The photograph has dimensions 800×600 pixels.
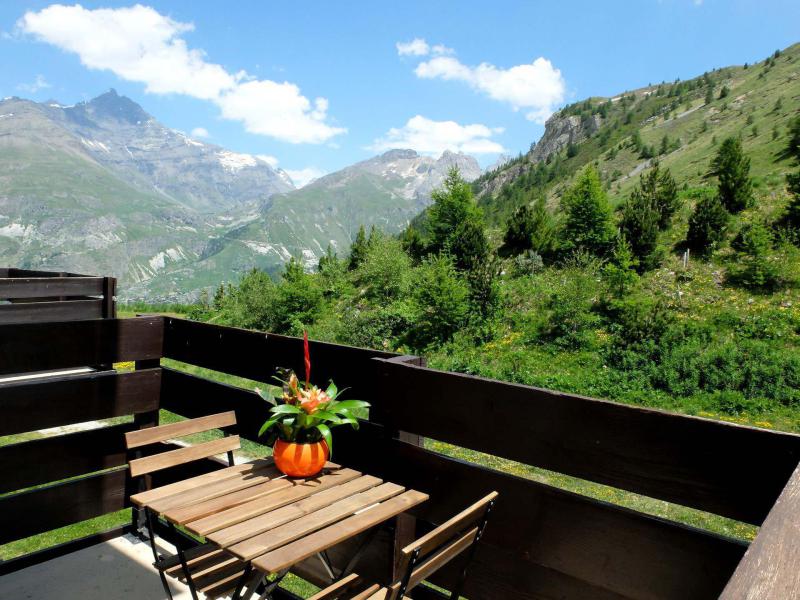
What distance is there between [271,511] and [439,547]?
2.24 feet

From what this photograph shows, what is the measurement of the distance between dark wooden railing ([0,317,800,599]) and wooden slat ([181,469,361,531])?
0.32m

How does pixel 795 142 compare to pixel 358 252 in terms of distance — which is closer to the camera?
pixel 795 142

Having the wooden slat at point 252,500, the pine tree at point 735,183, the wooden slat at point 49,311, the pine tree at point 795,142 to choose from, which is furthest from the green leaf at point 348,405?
the pine tree at point 795,142

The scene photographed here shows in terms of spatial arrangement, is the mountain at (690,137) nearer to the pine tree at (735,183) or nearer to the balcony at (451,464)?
the pine tree at (735,183)

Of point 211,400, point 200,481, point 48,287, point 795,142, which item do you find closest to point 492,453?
point 200,481

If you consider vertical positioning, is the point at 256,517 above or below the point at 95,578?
above

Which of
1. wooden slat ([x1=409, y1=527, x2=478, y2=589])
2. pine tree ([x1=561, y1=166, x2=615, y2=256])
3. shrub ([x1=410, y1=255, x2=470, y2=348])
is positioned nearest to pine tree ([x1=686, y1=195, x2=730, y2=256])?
pine tree ([x1=561, y1=166, x2=615, y2=256])

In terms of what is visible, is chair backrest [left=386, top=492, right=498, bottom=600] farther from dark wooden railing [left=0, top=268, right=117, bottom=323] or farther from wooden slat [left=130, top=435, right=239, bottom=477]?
dark wooden railing [left=0, top=268, right=117, bottom=323]

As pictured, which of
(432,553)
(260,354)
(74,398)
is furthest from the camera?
(74,398)

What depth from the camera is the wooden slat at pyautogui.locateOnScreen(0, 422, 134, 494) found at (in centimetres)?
327

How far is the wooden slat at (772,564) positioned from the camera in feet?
2.06

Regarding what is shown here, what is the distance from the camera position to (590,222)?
65.0 feet

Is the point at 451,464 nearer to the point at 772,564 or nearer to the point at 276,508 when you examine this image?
the point at 276,508

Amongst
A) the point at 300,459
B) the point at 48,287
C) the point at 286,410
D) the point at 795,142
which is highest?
the point at 795,142
